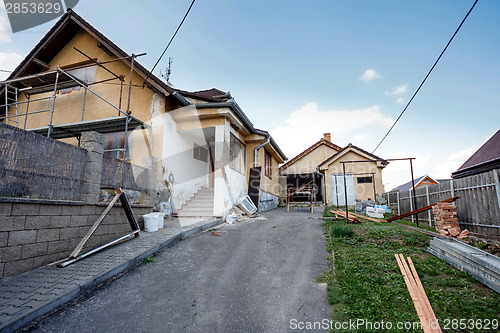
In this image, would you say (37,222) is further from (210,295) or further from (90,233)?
(210,295)

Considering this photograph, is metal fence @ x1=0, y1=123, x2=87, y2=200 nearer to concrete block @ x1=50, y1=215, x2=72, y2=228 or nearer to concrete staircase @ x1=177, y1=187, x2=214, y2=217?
concrete block @ x1=50, y1=215, x2=72, y2=228

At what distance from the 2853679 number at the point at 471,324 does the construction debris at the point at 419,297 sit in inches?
4.4

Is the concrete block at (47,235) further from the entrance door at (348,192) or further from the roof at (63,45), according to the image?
the entrance door at (348,192)

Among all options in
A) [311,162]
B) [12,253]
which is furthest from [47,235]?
[311,162]

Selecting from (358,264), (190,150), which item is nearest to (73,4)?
(190,150)

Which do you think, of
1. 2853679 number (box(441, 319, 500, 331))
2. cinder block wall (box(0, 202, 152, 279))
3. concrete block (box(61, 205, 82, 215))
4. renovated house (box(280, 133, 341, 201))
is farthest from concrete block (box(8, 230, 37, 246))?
renovated house (box(280, 133, 341, 201))

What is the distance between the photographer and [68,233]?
4.31 meters

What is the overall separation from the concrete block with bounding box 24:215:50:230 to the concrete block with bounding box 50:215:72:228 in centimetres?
8

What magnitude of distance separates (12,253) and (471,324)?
602 centimetres

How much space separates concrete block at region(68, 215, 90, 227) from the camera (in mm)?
4411

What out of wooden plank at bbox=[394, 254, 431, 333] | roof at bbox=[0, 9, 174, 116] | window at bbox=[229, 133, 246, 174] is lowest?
wooden plank at bbox=[394, 254, 431, 333]

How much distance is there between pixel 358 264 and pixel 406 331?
Result: 1.78 metres

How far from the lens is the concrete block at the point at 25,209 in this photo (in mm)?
3541

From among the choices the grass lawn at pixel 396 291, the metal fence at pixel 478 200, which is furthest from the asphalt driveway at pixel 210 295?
the metal fence at pixel 478 200
